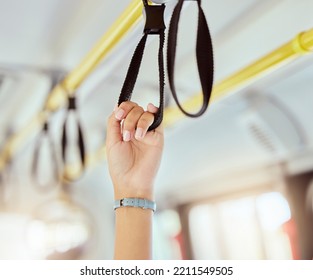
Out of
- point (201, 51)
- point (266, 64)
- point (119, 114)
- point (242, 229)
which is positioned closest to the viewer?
point (201, 51)

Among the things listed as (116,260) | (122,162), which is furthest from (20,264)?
(122,162)

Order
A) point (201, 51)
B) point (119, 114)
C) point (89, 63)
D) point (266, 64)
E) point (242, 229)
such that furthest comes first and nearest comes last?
1. point (242, 229)
2. point (89, 63)
3. point (266, 64)
4. point (119, 114)
5. point (201, 51)

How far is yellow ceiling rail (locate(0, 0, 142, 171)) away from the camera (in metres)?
1.38

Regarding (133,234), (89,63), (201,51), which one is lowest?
(133,234)

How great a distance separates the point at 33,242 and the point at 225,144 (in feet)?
7.46

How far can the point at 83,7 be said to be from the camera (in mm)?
2107

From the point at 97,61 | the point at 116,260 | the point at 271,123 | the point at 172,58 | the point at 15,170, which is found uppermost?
the point at 15,170

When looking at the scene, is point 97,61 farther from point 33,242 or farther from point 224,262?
point 33,242

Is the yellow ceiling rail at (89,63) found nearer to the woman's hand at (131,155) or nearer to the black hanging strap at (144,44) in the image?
the black hanging strap at (144,44)

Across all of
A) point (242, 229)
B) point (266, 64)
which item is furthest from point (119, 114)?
point (242, 229)

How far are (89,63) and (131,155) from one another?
0.72 meters

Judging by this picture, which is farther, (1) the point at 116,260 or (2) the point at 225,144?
(2) the point at 225,144

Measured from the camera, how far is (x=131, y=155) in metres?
1.17

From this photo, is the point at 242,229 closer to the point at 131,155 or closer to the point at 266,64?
the point at 266,64
